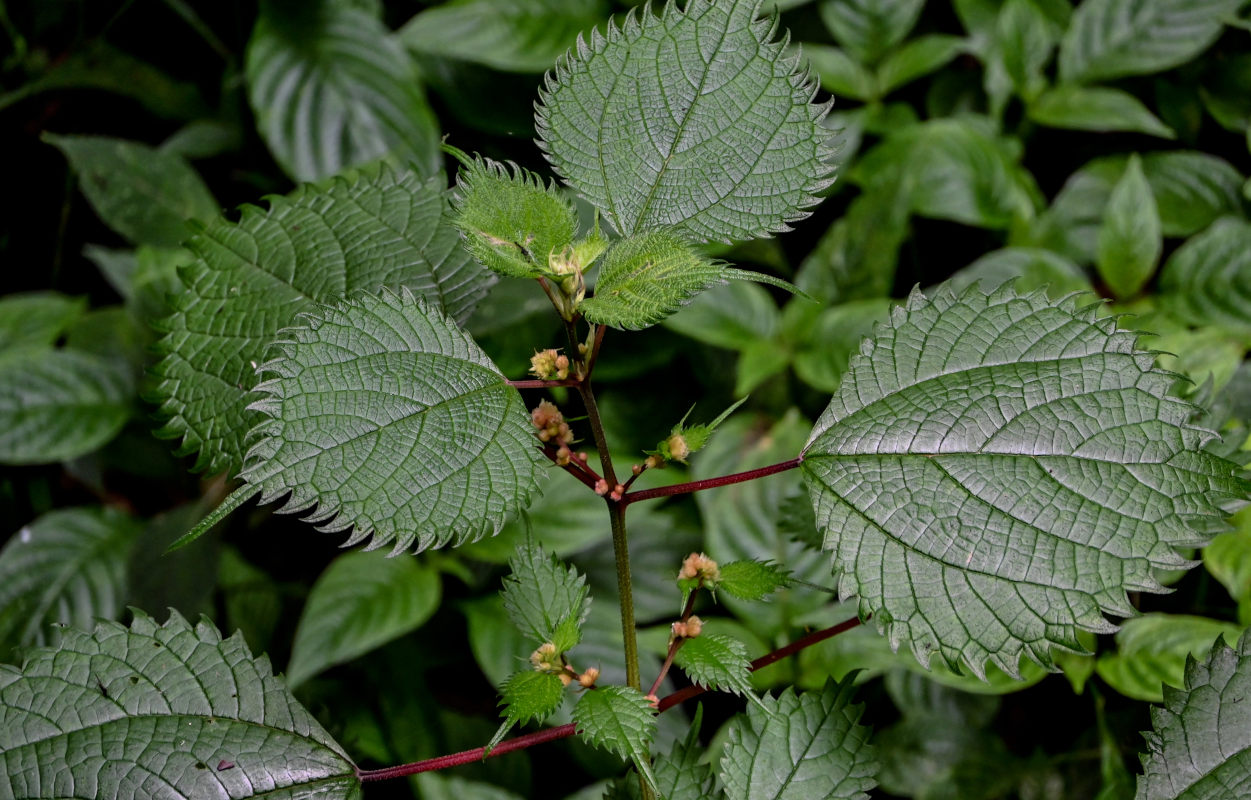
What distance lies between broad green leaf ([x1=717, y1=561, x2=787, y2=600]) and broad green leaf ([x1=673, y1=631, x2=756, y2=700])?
4cm

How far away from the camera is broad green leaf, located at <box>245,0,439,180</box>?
186cm

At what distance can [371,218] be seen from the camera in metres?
0.88

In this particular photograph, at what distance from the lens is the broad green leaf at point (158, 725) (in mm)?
692

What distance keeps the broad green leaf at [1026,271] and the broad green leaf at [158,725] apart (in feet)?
3.86

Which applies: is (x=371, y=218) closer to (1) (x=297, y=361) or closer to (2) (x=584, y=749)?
(1) (x=297, y=361)

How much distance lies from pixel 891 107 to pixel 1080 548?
1.39 metres

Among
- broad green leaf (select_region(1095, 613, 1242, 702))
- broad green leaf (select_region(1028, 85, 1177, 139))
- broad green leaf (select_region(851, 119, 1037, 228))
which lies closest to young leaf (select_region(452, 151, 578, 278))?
broad green leaf (select_region(1095, 613, 1242, 702))

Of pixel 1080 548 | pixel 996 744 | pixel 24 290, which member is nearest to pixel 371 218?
pixel 1080 548

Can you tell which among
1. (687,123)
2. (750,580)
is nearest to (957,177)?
(687,123)

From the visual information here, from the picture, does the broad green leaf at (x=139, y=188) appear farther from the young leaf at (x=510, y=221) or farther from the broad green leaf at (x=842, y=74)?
the young leaf at (x=510, y=221)

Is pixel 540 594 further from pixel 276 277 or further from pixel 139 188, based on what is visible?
pixel 139 188

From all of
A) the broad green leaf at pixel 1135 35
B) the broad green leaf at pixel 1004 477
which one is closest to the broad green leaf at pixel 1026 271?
the broad green leaf at pixel 1135 35

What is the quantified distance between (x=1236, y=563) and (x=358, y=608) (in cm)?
117

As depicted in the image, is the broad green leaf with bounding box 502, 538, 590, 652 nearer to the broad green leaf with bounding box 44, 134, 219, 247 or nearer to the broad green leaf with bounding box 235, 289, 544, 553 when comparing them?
the broad green leaf with bounding box 235, 289, 544, 553
